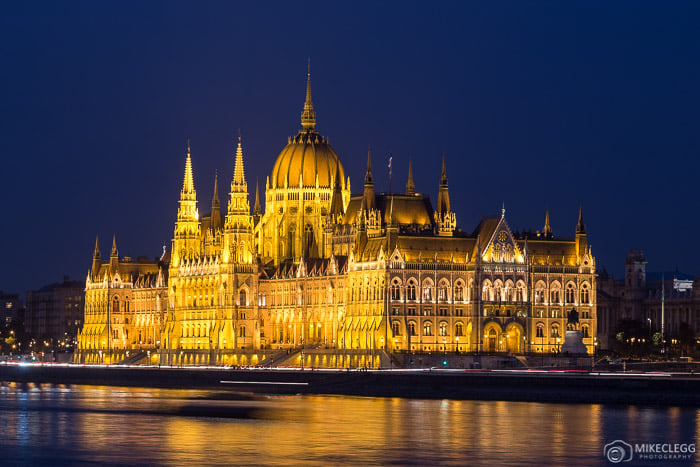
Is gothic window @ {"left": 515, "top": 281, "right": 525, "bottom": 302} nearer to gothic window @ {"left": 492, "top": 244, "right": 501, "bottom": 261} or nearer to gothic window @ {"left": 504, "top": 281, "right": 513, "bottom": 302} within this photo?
gothic window @ {"left": 504, "top": 281, "right": 513, "bottom": 302}

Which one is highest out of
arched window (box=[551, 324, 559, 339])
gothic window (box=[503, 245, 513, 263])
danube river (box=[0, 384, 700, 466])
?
gothic window (box=[503, 245, 513, 263])

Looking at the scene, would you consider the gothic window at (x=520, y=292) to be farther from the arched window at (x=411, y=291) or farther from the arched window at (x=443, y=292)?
the arched window at (x=411, y=291)

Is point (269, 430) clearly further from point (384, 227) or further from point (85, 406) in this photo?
point (384, 227)

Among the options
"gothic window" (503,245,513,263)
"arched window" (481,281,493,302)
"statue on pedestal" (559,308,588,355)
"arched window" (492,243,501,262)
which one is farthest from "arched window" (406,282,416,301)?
"statue on pedestal" (559,308,588,355)

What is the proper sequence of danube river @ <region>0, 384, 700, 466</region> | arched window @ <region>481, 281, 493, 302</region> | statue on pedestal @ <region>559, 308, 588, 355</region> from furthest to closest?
arched window @ <region>481, 281, 493, 302</region> < statue on pedestal @ <region>559, 308, 588, 355</region> < danube river @ <region>0, 384, 700, 466</region>

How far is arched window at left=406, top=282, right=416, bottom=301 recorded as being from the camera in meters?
Answer: 178

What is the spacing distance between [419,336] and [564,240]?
20627 mm

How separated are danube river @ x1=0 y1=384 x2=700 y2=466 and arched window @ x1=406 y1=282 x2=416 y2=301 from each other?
130 feet

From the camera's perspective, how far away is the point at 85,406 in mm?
132125

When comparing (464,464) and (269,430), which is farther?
(269,430)

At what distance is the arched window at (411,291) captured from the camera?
178250mm

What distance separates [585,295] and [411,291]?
20.1 meters

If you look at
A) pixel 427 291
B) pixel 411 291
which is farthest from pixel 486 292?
pixel 411 291

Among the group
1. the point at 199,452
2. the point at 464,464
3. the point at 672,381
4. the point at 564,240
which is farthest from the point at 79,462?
the point at 564,240
